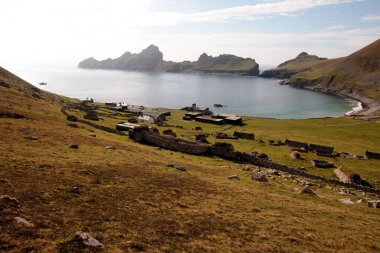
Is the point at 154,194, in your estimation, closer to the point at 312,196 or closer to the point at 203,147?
the point at 312,196

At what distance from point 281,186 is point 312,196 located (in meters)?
4.39

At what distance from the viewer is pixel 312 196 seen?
36.3 metres

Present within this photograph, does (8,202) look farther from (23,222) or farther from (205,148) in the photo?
(205,148)

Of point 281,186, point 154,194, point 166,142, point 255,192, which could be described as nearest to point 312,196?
point 281,186

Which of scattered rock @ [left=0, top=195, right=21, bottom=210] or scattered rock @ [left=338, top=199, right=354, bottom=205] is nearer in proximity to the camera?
scattered rock @ [left=0, top=195, right=21, bottom=210]

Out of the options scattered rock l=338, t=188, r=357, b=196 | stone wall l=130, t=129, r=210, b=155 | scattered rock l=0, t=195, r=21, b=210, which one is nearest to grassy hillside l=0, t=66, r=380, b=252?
scattered rock l=0, t=195, r=21, b=210

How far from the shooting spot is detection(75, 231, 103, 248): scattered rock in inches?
611

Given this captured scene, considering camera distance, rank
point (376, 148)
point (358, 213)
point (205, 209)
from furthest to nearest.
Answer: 1. point (376, 148)
2. point (358, 213)
3. point (205, 209)

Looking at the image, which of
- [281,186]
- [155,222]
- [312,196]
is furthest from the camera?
[281,186]

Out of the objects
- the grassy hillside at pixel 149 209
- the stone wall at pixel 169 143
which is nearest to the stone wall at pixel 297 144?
the stone wall at pixel 169 143

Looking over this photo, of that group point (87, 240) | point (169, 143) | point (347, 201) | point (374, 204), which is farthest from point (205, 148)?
point (87, 240)

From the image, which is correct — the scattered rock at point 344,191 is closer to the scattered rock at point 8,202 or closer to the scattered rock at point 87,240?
the scattered rock at point 87,240

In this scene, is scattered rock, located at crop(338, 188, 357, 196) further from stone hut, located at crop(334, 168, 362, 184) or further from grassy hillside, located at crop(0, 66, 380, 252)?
stone hut, located at crop(334, 168, 362, 184)

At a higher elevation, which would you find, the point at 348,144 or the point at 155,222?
the point at 155,222
